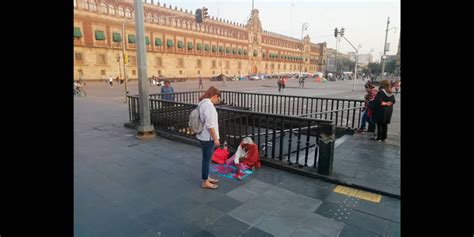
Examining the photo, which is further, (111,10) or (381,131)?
(111,10)

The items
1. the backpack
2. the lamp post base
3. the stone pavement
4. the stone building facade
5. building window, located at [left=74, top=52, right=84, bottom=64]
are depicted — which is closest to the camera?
the stone pavement

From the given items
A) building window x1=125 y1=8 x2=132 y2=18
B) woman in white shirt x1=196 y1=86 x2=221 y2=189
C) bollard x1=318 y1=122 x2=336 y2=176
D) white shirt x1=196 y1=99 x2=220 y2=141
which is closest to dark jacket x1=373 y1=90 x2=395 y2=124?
bollard x1=318 y1=122 x2=336 y2=176

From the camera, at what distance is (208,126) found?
3971mm

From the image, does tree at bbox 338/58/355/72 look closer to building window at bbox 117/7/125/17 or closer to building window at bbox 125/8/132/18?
building window at bbox 125/8/132/18

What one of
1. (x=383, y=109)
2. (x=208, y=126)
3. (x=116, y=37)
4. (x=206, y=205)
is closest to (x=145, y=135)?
(x=208, y=126)

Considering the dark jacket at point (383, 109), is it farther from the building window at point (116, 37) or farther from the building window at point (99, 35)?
the building window at point (116, 37)

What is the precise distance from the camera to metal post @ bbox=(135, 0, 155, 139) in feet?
22.9

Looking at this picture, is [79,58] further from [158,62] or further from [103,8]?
[158,62]

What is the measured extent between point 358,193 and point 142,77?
19.9ft

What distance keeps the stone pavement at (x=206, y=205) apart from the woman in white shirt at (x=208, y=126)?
34 centimetres

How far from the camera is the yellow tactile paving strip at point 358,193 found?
12.9 feet

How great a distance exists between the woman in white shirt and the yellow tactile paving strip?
6.90 ft
